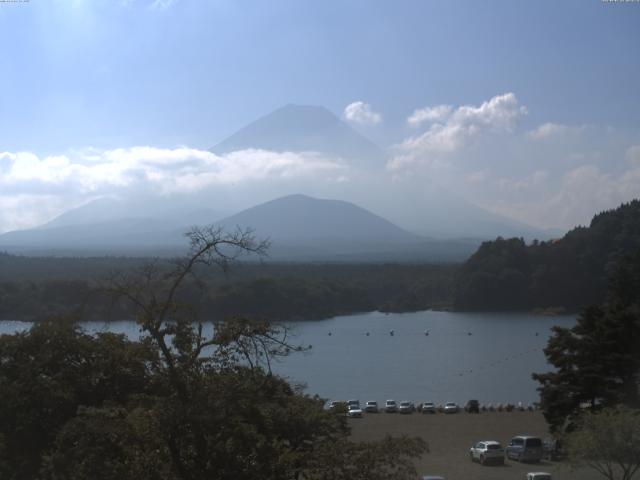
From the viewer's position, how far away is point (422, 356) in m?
27.0

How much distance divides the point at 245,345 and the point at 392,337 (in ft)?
94.5

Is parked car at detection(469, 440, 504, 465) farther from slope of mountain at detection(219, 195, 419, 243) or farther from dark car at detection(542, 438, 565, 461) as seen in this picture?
slope of mountain at detection(219, 195, 419, 243)

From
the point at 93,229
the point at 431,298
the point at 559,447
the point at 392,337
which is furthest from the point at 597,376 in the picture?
the point at 93,229

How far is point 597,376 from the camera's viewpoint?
401 inches

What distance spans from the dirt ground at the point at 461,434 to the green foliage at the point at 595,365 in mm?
1095

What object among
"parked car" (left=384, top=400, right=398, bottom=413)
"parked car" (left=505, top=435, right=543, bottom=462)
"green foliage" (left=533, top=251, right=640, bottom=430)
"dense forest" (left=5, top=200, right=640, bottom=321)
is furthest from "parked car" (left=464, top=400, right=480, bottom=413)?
"dense forest" (left=5, top=200, right=640, bottom=321)

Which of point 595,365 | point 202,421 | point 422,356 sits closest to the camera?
point 202,421

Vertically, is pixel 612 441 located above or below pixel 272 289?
below

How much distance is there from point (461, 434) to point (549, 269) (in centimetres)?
2700

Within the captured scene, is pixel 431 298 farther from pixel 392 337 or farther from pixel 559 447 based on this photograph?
pixel 559 447

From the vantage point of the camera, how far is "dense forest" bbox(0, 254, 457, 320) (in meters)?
24.2

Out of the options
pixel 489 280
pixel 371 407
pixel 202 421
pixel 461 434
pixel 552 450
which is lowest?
pixel 371 407

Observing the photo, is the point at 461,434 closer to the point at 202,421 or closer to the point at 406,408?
the point at 406,408

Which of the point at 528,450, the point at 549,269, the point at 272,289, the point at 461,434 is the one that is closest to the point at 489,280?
the point at 549,269
